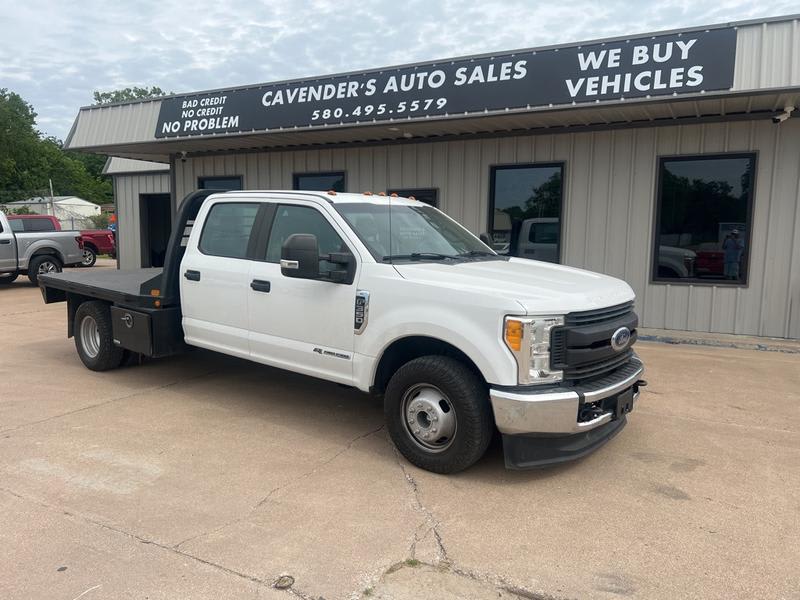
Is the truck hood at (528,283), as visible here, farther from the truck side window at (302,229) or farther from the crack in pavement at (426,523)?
the crack in pavement at (426,523)

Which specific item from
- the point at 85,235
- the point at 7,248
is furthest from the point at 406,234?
the point at 85,235

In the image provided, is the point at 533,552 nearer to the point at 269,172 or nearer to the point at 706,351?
the point at 706,351

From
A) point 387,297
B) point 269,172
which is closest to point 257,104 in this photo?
point 269,172

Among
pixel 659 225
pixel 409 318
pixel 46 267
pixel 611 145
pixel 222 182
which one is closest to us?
pixel 409 318

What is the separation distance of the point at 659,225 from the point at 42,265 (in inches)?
567

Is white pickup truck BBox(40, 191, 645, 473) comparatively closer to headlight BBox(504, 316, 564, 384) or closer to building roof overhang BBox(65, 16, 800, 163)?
headlight BBox(504, 316, 564, 384)

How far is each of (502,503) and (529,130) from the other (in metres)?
7.30

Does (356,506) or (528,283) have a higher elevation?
(528,283)

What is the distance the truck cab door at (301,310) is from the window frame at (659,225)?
6.10 metres

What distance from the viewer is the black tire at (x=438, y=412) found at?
3992 mm

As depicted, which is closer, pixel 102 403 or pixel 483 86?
pixel 102 403

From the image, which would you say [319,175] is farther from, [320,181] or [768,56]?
[768,56]

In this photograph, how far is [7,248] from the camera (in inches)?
587

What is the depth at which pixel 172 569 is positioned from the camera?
10.2 feet
